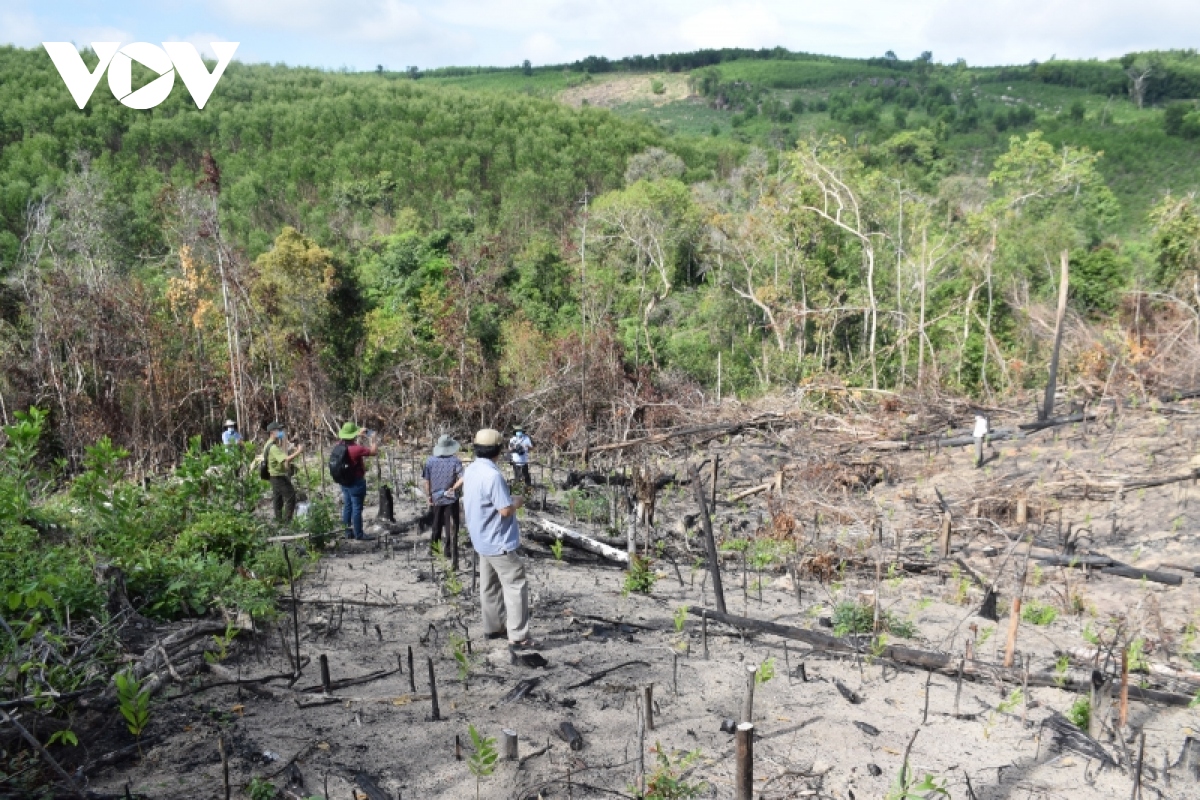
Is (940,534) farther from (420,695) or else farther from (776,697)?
(420,695)

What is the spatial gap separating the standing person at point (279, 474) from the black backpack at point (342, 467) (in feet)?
2.14

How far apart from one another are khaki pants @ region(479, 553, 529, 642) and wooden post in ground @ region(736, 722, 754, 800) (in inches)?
85.1

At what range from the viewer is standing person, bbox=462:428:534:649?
16.8 ft

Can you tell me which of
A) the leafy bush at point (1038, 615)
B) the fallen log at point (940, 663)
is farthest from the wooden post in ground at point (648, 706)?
the leafy bush at point (1038, 615)

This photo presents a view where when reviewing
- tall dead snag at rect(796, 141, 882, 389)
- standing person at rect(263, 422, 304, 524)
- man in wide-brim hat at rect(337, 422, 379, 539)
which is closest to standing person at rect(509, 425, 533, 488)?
man in wide-brim hat at rect(337, 422, 379, 539)

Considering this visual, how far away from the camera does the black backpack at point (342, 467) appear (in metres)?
8.08

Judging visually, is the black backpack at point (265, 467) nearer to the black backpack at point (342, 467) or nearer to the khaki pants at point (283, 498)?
the khaki pants at point (283, 498)

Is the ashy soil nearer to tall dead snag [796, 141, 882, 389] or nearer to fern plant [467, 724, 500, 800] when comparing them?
fern plant [467, 724, 500, 800]

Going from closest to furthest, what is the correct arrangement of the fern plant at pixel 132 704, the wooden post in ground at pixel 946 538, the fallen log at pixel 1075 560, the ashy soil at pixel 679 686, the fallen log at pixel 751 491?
the fern plant at pixel 132 704
the ashy soil at pixel 679 686
the fallen log at pixel 1075 560
the wooden post in ground at pixel 946 538
the fallen log at pixel 751 491

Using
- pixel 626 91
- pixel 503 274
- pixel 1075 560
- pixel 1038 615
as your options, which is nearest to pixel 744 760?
pixel 1038 615

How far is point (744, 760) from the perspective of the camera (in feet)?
A: 10.6

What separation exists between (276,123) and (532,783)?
189 ft

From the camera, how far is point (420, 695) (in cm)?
463

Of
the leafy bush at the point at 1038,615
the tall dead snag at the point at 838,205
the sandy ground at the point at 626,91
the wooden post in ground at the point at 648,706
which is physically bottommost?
the leafy bush at the point at 1038,615
